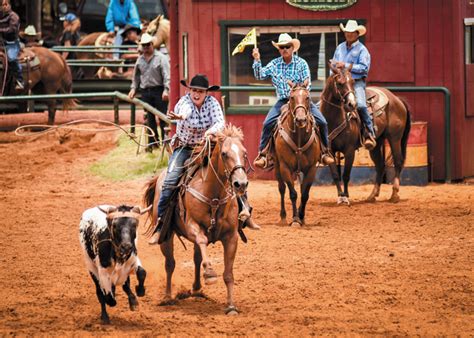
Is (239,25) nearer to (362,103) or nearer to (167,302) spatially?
(362,103)

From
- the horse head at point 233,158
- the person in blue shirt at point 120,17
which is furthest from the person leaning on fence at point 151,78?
the horse head at point 233,158

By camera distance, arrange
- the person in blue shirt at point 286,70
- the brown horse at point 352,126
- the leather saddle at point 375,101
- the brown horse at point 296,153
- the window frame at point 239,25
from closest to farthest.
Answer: the person in blue shirt at point 286,70, the brown horse at point 296,153, the brown horse at point 352,126, the leather saddle at point 375,101, the window frame at point 239,25

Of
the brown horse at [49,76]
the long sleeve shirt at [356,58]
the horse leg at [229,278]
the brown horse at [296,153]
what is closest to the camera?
the horse leg at [229,278]

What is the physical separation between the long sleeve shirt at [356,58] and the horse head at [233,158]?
684cm

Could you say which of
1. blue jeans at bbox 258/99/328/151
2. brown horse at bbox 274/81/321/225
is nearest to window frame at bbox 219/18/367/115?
blue jeans at bbox 258/99/328/151

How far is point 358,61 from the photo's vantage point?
16.9 m

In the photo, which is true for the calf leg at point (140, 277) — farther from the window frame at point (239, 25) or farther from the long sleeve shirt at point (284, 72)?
the window frame at point (239, 25)

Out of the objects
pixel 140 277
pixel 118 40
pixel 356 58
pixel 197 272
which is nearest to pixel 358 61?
pixel 356 58

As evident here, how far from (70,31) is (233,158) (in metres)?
21.3

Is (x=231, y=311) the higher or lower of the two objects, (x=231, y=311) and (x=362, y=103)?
the lower

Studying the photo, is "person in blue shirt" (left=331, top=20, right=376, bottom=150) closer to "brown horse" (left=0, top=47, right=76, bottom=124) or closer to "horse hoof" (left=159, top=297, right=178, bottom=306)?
"horse hoof" (left=159, top=297, right=178, bottom=306)

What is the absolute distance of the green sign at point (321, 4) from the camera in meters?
19.4

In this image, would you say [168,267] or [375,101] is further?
[375,101]

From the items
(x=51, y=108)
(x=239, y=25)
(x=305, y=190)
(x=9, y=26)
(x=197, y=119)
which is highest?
(x=9, y=26)
